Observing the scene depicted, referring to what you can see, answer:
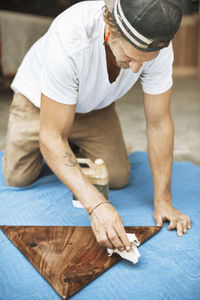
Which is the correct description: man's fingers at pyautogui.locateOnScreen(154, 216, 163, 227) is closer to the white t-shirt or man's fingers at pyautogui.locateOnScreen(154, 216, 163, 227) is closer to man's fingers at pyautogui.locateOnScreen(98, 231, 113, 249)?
man's fingers at pyautogui.locateOnScreen(98, 231, 113, 249)

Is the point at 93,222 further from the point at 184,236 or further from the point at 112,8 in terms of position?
the point at 112,8

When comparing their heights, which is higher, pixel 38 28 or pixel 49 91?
pixel 49 91

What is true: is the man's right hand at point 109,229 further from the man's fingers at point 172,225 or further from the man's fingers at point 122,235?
the man's fingers at point 172,225

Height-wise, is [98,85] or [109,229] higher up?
[98,85]

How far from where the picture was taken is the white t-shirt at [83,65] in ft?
3.66

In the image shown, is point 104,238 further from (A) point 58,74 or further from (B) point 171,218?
(A) point 58,74

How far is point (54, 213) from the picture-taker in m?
1.42

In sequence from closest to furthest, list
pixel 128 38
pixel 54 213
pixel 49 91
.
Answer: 1. pixel 128 38
2. pixel 49 91
3. pixel 54 213

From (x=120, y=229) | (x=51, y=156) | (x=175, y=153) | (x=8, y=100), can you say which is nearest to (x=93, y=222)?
(x=120, y=229)

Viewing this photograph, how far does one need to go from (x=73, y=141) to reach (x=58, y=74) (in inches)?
24.1

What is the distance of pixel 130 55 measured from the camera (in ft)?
3.19

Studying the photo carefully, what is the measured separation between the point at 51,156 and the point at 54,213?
0.37m

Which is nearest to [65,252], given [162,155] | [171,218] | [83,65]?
[171,218]

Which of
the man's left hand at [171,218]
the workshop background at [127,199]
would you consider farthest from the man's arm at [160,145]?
the workshop background at [127,199]
